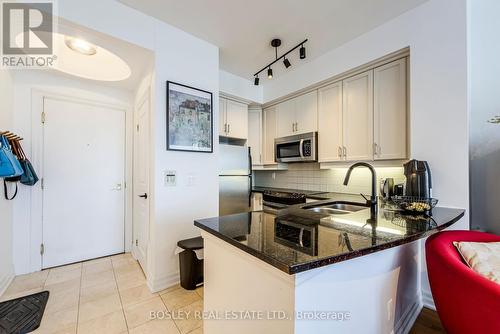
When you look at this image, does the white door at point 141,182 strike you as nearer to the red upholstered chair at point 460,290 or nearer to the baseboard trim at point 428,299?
the red upholstered chair at point 460,290

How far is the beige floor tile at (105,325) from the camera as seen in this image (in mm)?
1529

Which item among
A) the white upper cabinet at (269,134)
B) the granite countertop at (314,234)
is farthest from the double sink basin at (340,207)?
Result: the white upper cabinet at (269,134)

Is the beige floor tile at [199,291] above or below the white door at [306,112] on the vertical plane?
below

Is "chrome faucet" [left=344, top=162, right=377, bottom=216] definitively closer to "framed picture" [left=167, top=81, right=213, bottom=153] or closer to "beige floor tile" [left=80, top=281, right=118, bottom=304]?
"framed picture" [left=167, top=81, right=213, bottom=153]

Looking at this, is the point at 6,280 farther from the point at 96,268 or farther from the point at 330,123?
the point at 330,123

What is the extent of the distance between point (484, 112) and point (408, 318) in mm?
1770

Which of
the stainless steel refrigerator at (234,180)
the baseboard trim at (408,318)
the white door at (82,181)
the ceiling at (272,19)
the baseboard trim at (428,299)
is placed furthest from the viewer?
the stainless steel refrigerator at (234,180)

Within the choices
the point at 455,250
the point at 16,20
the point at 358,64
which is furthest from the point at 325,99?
the point at 16,20

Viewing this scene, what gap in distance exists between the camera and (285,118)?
3.32m

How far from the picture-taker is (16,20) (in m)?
1.69

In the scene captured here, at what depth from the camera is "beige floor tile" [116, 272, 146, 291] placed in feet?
7.03

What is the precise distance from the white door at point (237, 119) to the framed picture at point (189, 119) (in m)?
0.82

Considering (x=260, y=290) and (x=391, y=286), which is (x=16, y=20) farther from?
(x=391, y=286)

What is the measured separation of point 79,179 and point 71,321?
5.66ft
